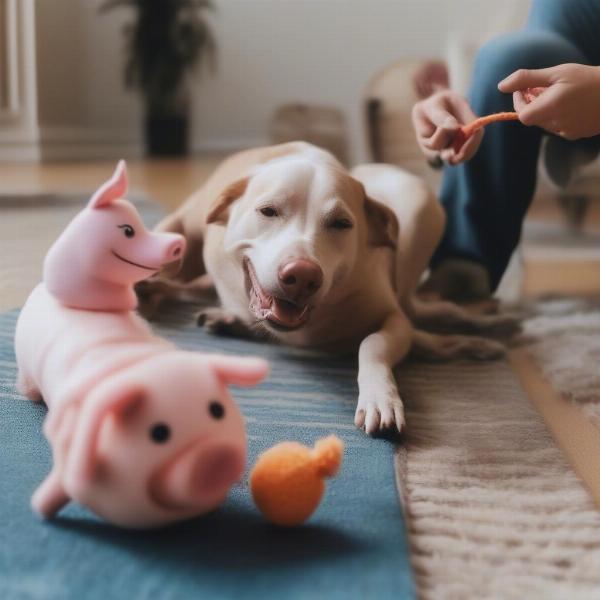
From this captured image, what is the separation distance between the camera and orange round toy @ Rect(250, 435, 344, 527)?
69cm

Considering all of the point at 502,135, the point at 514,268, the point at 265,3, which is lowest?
the point at 514,268

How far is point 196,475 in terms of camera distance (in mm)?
604

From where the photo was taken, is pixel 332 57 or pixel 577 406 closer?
pixel 577 406

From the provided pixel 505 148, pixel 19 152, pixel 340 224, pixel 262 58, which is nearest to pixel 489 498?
pixel 340 224

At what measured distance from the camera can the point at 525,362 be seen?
1.37 metres

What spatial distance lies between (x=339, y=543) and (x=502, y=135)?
1.18 m

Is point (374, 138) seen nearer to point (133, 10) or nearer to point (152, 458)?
point (133, 10)

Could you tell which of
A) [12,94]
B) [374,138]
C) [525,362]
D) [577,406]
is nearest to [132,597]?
[577,406]

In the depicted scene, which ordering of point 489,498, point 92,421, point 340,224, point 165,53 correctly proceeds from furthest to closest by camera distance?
1. point 165,53
2. point 340,224
3. point 489,498
4. point 92,421

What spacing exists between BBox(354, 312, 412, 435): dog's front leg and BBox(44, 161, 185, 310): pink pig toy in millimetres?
336

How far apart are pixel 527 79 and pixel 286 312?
1.49ft

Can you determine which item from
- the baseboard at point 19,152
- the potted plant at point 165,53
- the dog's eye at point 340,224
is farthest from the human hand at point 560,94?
the potted plant at point 165,53

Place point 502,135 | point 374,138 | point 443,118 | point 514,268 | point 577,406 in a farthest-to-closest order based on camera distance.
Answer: point 374,138
point 514,268
point 502,135
point 443,118
point 577,406

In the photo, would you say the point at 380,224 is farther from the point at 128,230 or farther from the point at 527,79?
the point at 128,230
